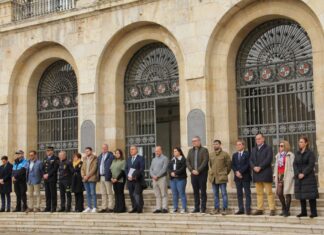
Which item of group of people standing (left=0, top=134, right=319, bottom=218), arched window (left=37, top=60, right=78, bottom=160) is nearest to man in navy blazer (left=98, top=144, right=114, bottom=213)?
group of people standing (left=0, top=134, right=319, bottom=218)

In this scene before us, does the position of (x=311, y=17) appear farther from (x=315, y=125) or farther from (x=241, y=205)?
(x=241, y=205)

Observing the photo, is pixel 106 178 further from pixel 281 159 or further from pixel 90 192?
pixel 281 159

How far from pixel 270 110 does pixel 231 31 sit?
245 centimetres

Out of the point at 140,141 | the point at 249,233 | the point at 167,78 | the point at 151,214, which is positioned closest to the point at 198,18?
the point at 167,78

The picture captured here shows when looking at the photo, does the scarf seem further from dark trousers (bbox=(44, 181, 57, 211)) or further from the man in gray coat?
dark trousers (bbox=(44, 181, 57, 211))

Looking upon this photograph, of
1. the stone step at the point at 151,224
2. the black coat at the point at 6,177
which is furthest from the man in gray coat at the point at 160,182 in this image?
the black coat at the point at 6,177

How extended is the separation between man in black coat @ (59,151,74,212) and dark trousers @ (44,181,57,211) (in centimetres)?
20

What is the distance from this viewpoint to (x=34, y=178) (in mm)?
15727

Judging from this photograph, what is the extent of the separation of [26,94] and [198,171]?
8932 millimetres

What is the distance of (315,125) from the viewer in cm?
1492

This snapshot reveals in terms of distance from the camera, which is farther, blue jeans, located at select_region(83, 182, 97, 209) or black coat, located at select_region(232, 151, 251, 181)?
blue jeans, located at select_region(83, 182, 97, 209)

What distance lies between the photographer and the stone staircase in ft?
37.9

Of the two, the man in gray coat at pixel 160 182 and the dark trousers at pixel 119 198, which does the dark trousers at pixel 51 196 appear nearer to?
the dark trousers at pixel 119 198

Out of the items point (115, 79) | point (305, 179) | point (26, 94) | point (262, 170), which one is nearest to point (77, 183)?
point (115, 79)
